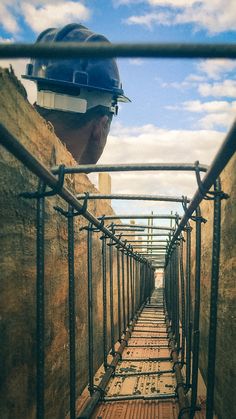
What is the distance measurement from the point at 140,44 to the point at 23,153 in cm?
63

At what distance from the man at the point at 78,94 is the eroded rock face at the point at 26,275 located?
60.6 inches

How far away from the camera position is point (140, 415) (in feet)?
8.70

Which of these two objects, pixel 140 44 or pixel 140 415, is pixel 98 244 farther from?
pixel 140 44

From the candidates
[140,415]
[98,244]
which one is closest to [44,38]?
[98,244]

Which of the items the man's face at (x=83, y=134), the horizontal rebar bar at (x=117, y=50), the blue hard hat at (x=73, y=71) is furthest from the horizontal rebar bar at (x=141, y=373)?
the horizontal rebar bar at (x=117, y=50)

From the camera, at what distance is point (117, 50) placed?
76 centimetres

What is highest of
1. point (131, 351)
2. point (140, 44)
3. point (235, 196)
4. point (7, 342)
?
point (140, 44)

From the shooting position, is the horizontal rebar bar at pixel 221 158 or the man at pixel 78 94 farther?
the man at pixel 78 94

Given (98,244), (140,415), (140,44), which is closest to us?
(140,44)

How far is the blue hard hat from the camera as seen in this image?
4066mm

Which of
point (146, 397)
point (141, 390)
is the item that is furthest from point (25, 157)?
point (141, 390)

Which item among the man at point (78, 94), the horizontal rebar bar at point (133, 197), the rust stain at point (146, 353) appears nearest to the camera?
the horizontal rebar bar at point (133, 197)

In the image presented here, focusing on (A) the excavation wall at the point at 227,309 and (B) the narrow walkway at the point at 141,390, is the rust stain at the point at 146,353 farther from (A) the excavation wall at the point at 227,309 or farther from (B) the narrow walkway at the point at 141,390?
(A) the excavation wall at the point at 227,309

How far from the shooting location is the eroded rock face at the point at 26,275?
1.66 m
